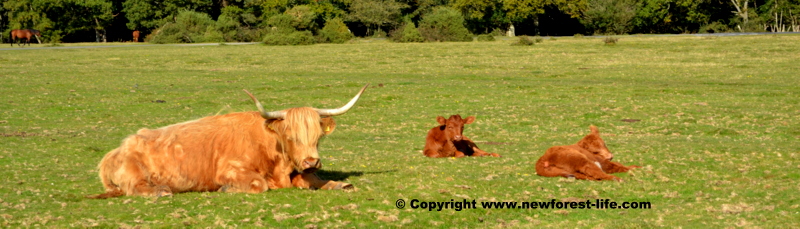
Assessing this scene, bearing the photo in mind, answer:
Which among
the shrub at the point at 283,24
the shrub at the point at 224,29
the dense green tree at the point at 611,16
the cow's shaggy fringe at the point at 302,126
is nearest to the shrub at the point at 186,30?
the shrub at the point at 224,29

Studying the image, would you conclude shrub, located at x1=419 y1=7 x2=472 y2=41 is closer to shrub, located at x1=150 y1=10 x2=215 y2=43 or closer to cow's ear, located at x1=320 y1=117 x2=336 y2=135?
shrub, located at x1=150 y1=10 x2=215 y2=43

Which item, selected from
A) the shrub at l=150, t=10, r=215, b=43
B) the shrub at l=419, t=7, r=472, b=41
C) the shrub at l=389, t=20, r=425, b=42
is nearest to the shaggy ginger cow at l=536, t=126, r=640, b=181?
the shrub at l=389, t=20, r=425, b=42

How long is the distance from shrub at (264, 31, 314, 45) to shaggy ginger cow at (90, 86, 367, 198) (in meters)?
56.6

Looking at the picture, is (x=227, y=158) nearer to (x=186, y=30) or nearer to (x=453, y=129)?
(x=453, y=129)

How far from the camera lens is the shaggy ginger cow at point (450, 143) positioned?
50.1 ft

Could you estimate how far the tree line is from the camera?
83.4 meters

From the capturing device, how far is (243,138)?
10711 mm

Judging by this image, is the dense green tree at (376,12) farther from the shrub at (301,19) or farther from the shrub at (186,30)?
the shrub at (301,19)

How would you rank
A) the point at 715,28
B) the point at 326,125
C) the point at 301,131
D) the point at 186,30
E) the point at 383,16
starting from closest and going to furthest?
the point at 301,131 < the point at 326,125 < the point at 186,30 < the point at 715,28 < the point at 383,16

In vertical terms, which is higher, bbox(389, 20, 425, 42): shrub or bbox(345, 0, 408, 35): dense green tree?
bbox(345, 0, 408, 35): dense green tree

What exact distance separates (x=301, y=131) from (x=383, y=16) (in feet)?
279

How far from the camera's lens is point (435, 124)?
2172cm

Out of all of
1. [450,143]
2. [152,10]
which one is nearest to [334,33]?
[152,10]

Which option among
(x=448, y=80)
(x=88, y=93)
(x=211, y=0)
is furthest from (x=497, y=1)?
(x=88, y=93)
